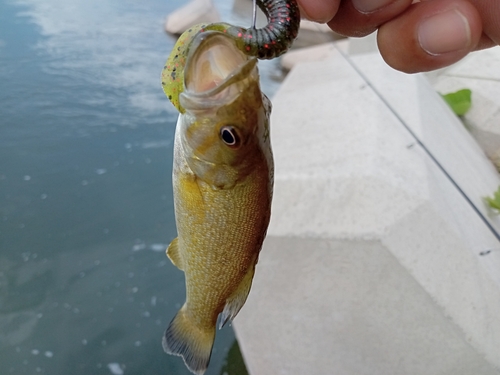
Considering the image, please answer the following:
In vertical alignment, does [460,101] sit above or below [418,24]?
below

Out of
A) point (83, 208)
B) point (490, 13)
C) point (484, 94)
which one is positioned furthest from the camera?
point (484, 94)

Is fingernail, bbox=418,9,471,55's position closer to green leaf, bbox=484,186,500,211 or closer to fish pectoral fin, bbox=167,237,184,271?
fish pectoral fin, bbox=167,237,184,271

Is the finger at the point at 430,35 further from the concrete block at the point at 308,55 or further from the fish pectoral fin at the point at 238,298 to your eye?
the concrete block at the point at 308,55

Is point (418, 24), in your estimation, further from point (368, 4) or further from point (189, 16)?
point (189, 16)

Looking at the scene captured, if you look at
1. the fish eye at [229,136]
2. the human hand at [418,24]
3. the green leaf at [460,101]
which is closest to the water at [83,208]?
the fish eye at [229,136]

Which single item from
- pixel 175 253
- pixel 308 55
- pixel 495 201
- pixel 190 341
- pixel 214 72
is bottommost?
pixel 308 55

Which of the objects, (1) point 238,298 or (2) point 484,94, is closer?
(1) point 238,298

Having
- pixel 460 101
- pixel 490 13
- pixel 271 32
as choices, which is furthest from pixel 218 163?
pixel 460 101

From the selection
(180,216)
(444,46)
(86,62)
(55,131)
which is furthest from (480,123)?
(86,62)

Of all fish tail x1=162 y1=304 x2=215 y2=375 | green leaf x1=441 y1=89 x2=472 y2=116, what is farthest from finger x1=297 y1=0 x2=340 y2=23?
green leaf x1=441 y1=89 x2=472 y2=116
